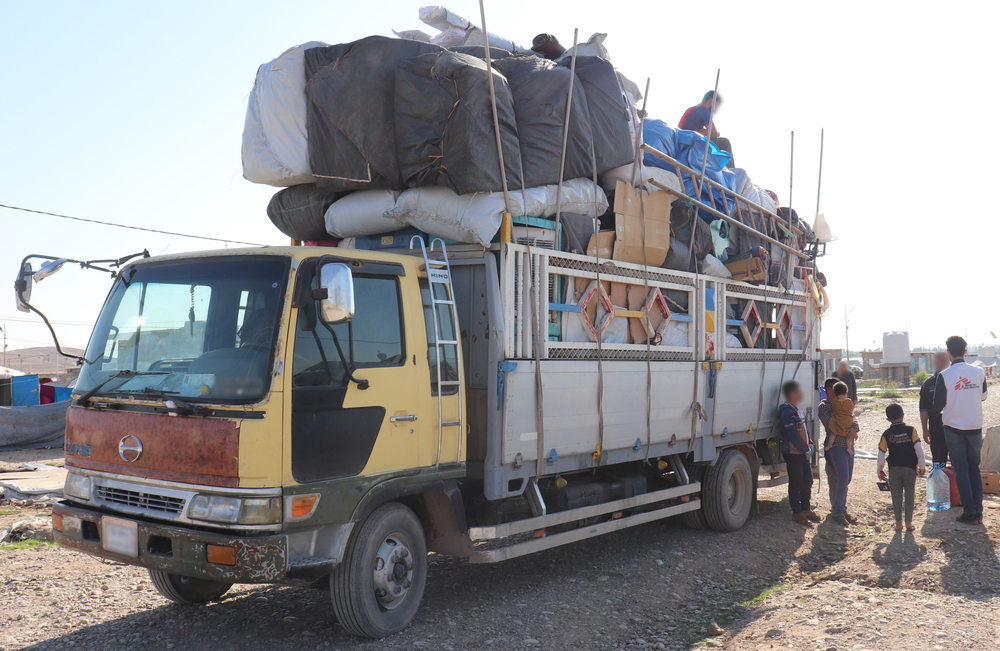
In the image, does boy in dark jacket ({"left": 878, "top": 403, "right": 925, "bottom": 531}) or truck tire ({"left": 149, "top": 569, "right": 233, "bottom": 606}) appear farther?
boy in dark jacket ({"left": 878, "top": 403, "right": 925, "bottom": 531})

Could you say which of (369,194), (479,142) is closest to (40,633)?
(369,194)

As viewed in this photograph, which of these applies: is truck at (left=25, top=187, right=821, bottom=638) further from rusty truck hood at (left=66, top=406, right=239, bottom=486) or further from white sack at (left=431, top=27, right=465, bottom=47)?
white sack at (left=431, top=27, right=465, bottom=47)

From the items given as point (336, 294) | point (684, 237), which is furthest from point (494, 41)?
point (336, 294)

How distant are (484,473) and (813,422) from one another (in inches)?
207

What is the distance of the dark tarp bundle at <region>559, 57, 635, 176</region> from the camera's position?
235 inches

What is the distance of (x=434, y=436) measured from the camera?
4.78 m

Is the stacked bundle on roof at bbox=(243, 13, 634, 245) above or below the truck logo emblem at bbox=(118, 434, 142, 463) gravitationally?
above

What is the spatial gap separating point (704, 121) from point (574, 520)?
5179 millimetres

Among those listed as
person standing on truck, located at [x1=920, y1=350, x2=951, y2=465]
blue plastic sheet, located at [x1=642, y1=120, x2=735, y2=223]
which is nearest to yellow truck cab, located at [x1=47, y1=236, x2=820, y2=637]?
blue plastic sheet, located at [x1=642, y1=120, x2=735, y2=223]

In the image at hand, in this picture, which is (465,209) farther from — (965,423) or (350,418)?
(965,423)

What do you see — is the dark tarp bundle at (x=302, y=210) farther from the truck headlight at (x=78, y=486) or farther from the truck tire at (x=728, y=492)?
the truck tire at (x=728, y=492)

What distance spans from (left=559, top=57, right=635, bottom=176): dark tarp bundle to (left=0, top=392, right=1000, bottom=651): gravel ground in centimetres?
325

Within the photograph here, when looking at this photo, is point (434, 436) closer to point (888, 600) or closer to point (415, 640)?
point (415, 640)

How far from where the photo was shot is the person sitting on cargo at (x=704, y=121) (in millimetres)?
A: 8555
